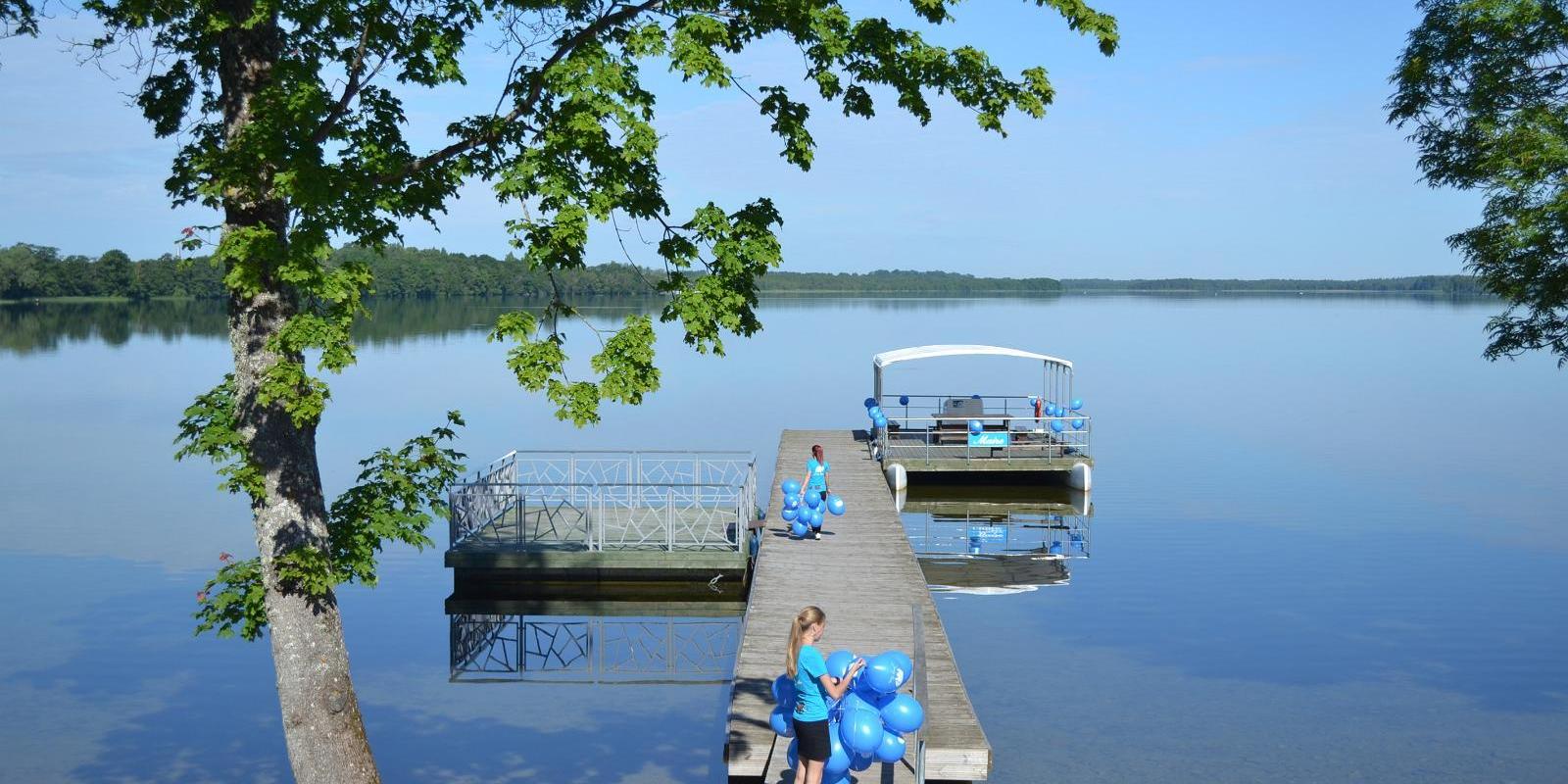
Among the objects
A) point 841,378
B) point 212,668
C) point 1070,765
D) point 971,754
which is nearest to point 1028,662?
point 1070,765

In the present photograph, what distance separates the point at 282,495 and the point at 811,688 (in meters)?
4.97

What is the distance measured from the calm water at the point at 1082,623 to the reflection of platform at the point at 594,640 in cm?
50

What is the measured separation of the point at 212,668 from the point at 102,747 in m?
3.32

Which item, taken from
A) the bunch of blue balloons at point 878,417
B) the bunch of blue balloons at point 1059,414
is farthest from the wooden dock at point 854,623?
the bunch of blue balloons at point 1059,414

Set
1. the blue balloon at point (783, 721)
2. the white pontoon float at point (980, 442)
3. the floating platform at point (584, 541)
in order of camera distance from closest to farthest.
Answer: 1. the blue balloon at point (783, 721)
2. the floating platform at point (584, 541)
3. the white pontoon float at point (980, 442)

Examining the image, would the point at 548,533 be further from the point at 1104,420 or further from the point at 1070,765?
the point at 1104,420

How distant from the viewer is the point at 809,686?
9602 millimetres

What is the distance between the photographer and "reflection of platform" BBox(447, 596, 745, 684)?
18625 millimetres

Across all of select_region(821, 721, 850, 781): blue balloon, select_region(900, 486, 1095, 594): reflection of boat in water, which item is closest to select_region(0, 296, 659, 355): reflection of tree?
select_region(900, 486, 1095, 594): reflection of boat in water

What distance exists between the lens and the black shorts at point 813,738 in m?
9.70

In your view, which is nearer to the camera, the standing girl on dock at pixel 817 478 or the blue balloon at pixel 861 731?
the blue balloon at pixel 861 731

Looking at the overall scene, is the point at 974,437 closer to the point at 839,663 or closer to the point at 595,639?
the point at 595,639

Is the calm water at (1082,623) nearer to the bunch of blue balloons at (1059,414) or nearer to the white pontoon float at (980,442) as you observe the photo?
the white pontoon float at (980,442)

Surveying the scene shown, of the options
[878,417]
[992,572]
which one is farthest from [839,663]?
[878,417]
